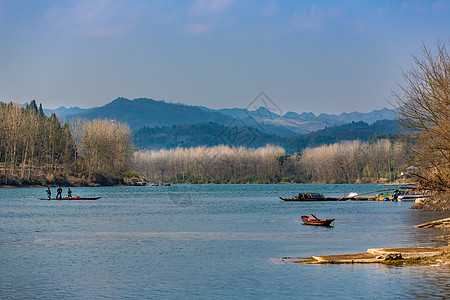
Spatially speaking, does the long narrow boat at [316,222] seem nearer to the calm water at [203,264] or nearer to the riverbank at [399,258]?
the calm water at [203,264]

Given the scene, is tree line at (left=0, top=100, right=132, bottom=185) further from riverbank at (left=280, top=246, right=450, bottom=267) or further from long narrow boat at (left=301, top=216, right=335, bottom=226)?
riverbank at (left=280, top=246, right=450, bottom=267)

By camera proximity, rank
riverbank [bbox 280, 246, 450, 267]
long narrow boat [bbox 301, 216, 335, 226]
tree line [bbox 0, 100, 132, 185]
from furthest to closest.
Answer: tree line [bbox 0, 100, 132, 185] → long narrow boat [bbox 301, 216, 335, 226] → riverbank [bbox 280, 246, 450, 267]

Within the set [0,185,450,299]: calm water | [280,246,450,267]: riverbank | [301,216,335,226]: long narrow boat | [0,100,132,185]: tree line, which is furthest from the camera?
[0,100,132,185]: tree line

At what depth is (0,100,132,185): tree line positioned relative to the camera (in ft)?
523

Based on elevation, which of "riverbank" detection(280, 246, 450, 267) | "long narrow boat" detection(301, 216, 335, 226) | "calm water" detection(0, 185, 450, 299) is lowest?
"calm water" detection(0, 185, 450, 299)

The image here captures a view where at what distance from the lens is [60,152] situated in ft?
597

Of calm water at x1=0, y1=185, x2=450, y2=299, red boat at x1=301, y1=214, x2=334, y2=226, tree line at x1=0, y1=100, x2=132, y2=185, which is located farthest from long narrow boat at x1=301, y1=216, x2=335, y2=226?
tree line at x1=0, y1=100, x2=132, y2=185

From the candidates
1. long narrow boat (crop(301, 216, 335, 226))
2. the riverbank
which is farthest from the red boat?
the riverbank

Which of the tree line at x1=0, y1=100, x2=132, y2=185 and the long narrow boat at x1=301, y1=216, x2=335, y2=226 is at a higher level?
the tree line at x1=0, y1=100, x2=132, y2=185

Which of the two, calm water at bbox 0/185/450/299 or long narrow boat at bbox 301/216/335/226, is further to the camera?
long narrow boat at bbox 301/216/335/226

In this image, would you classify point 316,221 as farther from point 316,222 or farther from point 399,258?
point 399,258

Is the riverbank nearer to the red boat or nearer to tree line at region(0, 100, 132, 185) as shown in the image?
the red boat

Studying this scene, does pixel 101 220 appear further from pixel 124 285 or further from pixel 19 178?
pixel 19 178

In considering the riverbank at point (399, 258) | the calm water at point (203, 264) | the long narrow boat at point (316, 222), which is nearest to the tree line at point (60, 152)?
the calm water at point (203, 264)
